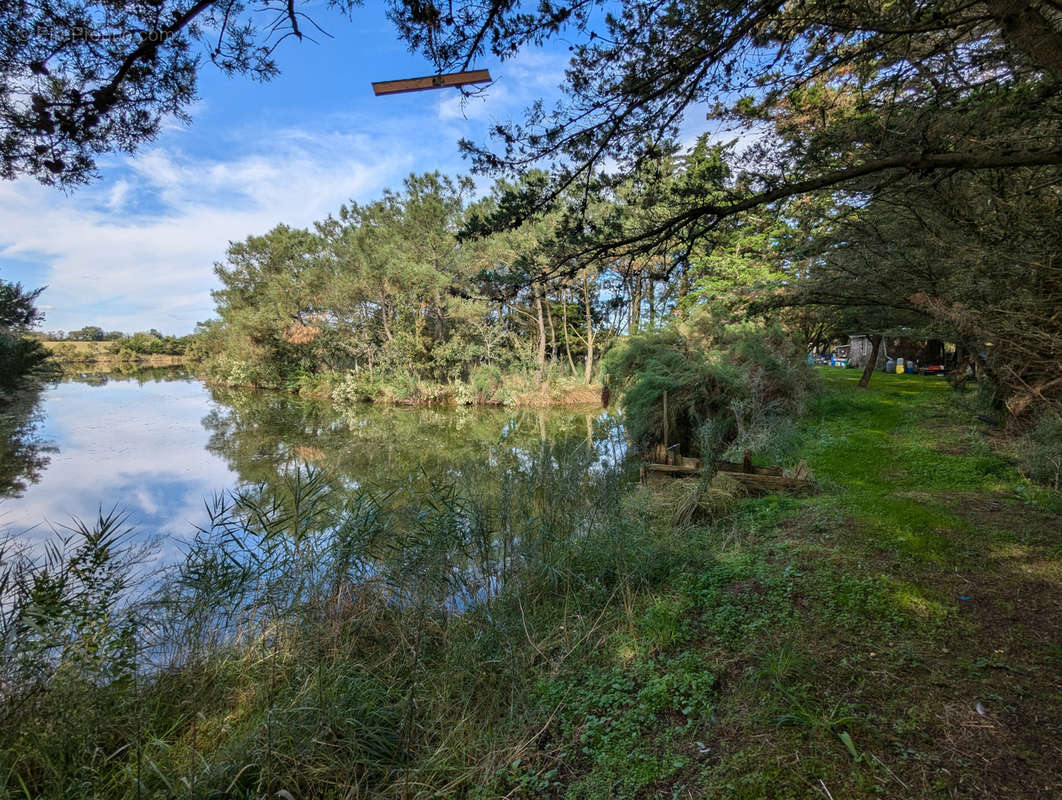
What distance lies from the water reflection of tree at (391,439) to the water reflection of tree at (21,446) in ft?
12.7

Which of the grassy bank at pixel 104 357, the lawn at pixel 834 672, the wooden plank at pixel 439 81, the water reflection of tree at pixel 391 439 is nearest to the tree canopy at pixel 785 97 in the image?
the wooden plank at pixel 439 81

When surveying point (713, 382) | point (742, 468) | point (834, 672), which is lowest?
point (742, 468)

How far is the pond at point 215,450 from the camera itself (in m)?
8.69

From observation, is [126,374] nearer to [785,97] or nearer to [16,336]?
[16,336]

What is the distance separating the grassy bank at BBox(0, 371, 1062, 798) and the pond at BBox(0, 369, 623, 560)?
6.08ft

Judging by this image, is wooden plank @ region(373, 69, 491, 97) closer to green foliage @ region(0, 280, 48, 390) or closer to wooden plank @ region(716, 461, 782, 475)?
wooden plank @ region(716, 461, 782, 475)

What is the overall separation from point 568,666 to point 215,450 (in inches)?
586

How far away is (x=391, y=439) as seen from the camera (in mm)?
15445

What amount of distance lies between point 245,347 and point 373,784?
37.2m

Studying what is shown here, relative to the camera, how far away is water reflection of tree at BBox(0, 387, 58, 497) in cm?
1054

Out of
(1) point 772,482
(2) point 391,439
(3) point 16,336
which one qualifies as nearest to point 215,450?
(2) point 391,439

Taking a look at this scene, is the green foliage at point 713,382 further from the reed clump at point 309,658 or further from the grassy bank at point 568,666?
the reed clump at point 309,658

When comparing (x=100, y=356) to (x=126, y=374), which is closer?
(x=126, y=374)

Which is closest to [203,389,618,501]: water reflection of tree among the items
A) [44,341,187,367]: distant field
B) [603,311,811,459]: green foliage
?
[603,311,811,459]: green foliage
